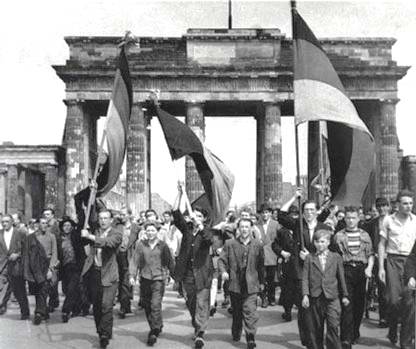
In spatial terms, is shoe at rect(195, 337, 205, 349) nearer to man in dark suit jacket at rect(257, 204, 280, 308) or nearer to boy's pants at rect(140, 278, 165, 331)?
boy's pants at rect(140, 278, 165, 331)

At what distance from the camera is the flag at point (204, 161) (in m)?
10.4

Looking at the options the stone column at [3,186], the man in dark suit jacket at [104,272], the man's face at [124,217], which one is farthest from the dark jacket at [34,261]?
the stone column at [3,186]

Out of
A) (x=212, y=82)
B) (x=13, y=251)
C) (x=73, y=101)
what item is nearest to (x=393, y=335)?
(x=13, y=251)

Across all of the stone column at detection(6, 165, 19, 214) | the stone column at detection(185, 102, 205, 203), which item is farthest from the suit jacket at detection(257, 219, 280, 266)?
the stone column at detection(6, 165, 19, 214)

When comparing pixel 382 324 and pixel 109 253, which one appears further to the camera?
pixel 382 324

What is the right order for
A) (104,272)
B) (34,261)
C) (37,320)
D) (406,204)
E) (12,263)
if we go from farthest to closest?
(12,263) → (34,261) → (37,320) → (104,272) → (406,204)

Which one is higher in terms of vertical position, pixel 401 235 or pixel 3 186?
pixel 3 186

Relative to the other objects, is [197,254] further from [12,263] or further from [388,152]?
[388,152]

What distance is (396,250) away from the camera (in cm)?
905

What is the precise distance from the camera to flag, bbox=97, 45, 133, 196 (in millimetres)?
9656

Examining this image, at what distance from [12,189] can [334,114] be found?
99.7ft

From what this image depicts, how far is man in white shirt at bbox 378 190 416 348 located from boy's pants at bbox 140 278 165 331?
11.2ft

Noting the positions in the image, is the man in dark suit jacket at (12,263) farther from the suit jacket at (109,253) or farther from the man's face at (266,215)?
the man's face at (266,215)

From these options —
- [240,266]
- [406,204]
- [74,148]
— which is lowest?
[240,266]
